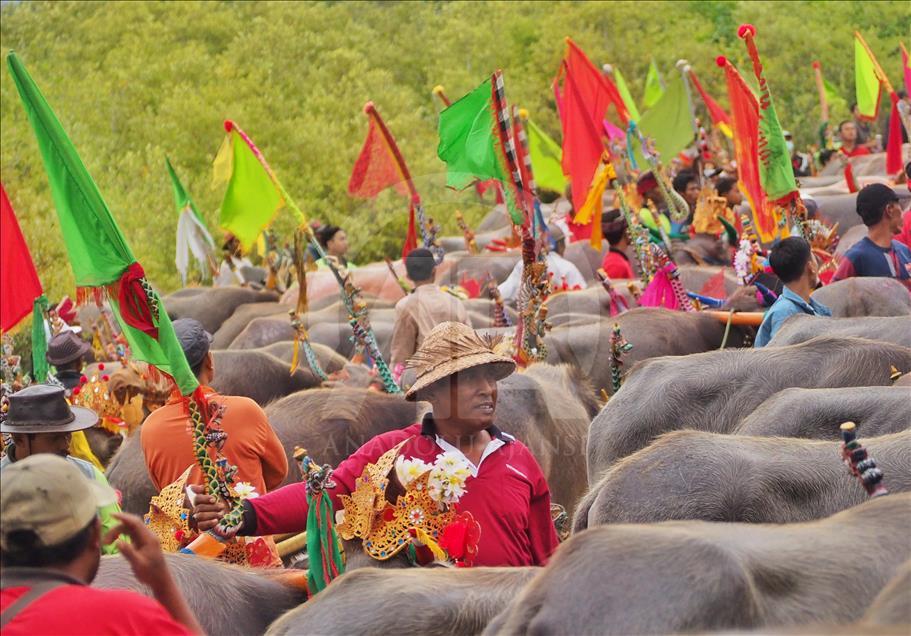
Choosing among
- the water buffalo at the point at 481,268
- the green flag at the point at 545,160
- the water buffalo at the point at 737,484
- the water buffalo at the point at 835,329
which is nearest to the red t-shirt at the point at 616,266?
the water buffalo at the point at 481,268

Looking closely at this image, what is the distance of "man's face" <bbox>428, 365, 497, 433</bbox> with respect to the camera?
545cm

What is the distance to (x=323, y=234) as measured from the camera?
48.9 ft

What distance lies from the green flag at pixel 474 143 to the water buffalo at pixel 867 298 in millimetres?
2512

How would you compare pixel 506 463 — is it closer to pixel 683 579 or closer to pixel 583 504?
pixel 583 504

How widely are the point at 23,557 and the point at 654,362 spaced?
16.6ft

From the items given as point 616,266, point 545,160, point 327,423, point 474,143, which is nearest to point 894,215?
point 474,143

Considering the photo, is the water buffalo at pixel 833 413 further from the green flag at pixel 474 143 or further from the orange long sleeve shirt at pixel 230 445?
the orange long sleeve shirt at pixel 230 445

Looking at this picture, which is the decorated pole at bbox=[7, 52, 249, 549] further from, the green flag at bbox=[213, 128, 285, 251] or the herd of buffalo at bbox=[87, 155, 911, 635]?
the green flag at bbox=[213, 128, 285, 251]

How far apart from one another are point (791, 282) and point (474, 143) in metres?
A: 2.01

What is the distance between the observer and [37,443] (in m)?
5.73

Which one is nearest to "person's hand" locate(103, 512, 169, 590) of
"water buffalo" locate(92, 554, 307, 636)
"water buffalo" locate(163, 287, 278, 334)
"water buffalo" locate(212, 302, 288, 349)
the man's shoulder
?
"water buffalo" locate(92, 554, 307, 636)

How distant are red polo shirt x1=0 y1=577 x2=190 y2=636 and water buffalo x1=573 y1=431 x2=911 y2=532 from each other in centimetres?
273

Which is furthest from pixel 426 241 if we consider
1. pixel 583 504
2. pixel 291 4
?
pixel 291 4

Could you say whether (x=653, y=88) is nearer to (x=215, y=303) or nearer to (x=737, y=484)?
(x=215, y=303)
